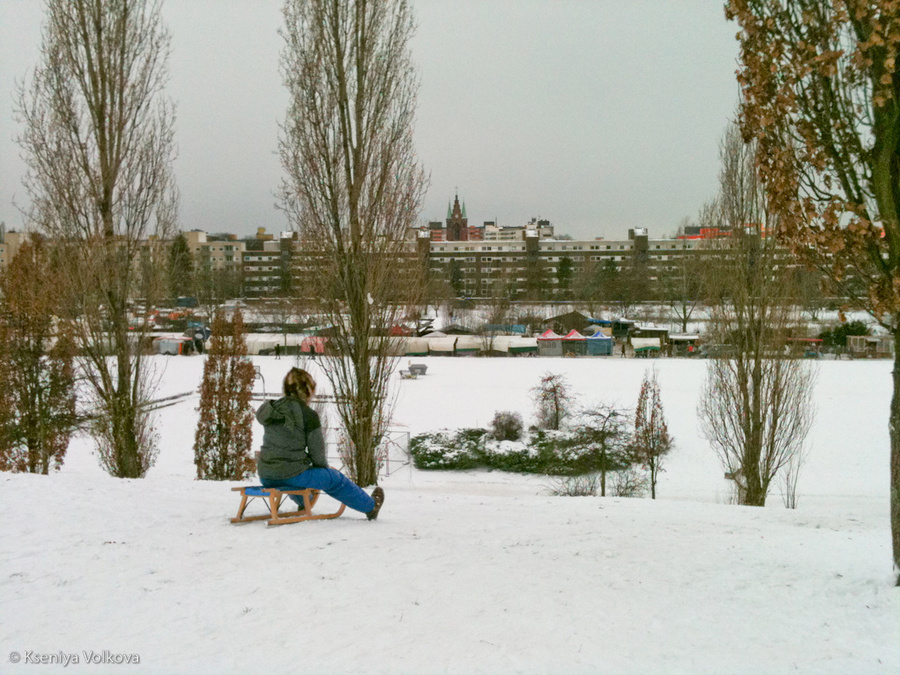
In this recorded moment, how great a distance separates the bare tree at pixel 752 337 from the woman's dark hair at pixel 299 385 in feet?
36.6

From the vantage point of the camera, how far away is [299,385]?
21.3 ft

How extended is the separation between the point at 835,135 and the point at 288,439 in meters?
5.42

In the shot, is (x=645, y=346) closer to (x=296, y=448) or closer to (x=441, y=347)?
(x=441, y=347)

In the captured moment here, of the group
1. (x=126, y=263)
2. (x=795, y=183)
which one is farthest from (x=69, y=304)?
(x=795, y=183)

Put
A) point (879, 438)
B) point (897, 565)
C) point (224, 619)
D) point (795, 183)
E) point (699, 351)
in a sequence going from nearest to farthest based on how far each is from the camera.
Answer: point (224, 619) → point (897, 565) → point (795, 183) → point (879, 438) → point (699, 351)

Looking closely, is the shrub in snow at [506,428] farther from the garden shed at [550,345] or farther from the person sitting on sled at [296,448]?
the garden shed at [550,345]

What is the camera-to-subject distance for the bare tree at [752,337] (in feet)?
47.3

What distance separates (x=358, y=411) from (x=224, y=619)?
266 inches

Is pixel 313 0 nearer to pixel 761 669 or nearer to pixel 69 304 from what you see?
pixel 69 304

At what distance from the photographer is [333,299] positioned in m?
10.8

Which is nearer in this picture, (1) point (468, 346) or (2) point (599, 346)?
(2) point (599, 346)

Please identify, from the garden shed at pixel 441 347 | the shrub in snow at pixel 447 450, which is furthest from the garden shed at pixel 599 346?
the shrub in snow at pixel 447 450

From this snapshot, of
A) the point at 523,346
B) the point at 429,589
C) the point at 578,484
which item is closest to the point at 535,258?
the point at 523,346

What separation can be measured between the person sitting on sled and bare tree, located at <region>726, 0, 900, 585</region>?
181 inches
